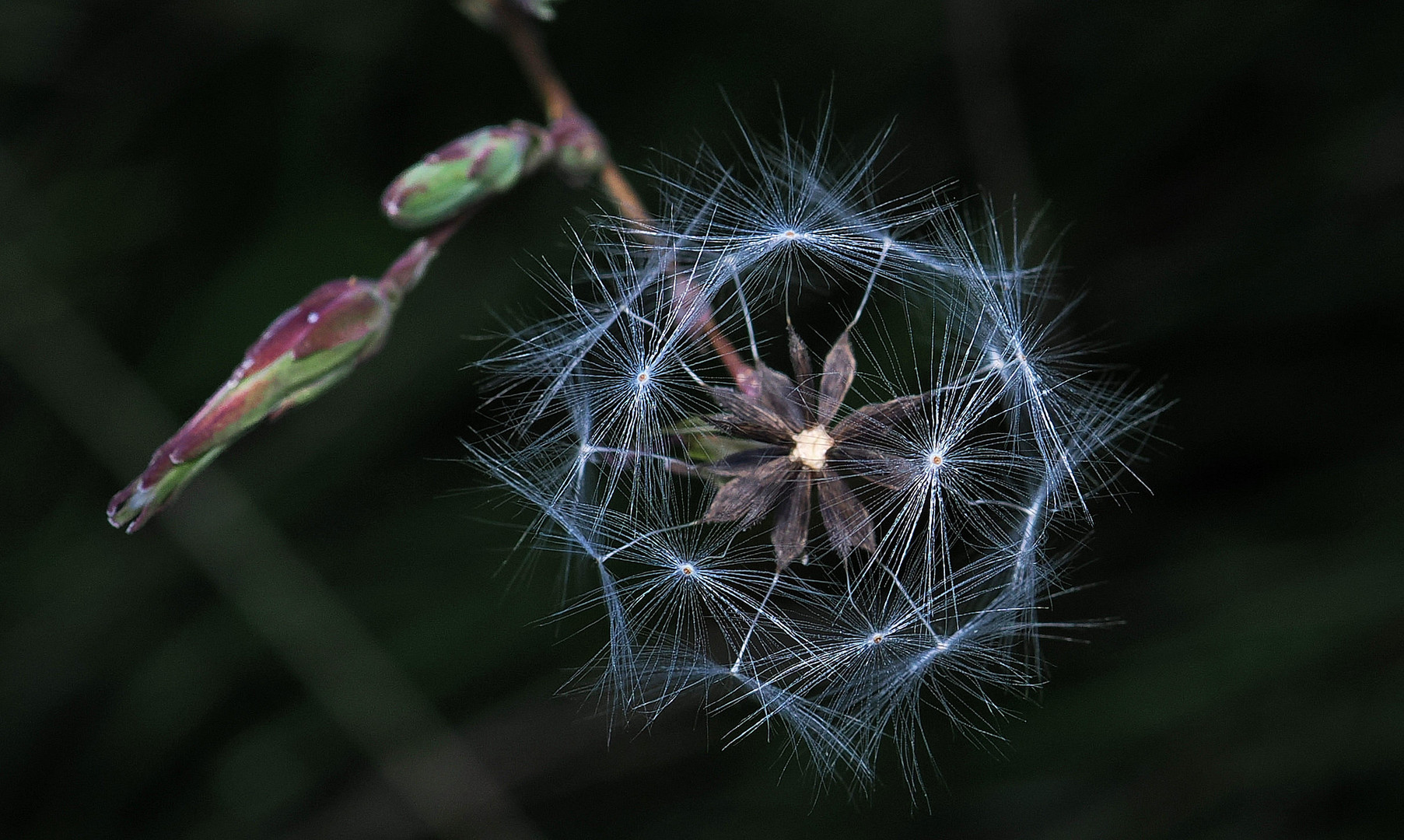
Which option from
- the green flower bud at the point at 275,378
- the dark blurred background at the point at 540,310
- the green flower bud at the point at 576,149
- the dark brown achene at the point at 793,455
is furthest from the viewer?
the dark blurred background at the point at 540,310

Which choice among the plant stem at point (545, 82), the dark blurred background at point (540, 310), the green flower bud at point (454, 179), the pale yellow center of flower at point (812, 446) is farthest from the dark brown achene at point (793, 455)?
the dark blurred background at point (540, 310)

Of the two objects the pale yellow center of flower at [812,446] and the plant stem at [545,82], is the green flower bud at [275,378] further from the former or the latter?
the pale yellow center of flower at [812,446]

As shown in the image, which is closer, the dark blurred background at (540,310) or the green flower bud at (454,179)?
the green flower bud at (454,179)

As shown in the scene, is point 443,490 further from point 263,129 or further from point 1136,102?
point 1136,102

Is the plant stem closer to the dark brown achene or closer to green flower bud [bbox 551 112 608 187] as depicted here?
→ green flower bud [bbox 551 112 608 187]

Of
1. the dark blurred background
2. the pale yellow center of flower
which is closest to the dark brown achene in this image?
the pale yellow center of flower
